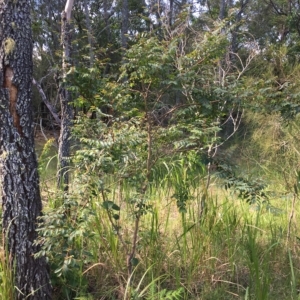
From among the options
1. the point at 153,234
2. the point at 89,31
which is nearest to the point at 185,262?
the point at 153,234

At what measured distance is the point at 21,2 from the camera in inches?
73.7

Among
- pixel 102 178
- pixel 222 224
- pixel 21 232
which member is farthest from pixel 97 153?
pixel 222 224

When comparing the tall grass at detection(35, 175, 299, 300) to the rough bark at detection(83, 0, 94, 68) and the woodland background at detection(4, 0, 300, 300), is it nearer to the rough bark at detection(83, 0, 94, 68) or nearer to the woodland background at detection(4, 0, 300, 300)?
the woodland background at detection(4, 0, 300, 300)


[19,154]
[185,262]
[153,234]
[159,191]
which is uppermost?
[19,154]

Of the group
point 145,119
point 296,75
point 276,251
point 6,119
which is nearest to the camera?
point 6,119

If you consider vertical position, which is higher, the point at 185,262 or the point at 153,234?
the point at 153,234

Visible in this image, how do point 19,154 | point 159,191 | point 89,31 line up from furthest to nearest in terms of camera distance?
1. point 89,31
2. point 159,191
3. point 19,154

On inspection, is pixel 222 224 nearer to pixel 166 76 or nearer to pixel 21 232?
pixel 166 76

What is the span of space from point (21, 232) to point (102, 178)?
2.19ft

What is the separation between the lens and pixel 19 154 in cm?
189

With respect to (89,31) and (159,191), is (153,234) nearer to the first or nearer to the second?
(159,191)

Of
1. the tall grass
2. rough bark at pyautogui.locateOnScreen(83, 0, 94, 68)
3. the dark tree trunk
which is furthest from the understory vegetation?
rough bark at pyautogui.locateOnScreen(83, 0, 94, 68)

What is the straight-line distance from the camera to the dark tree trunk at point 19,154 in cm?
184

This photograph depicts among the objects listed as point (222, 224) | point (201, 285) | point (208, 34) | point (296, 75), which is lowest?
point (201, 285)
